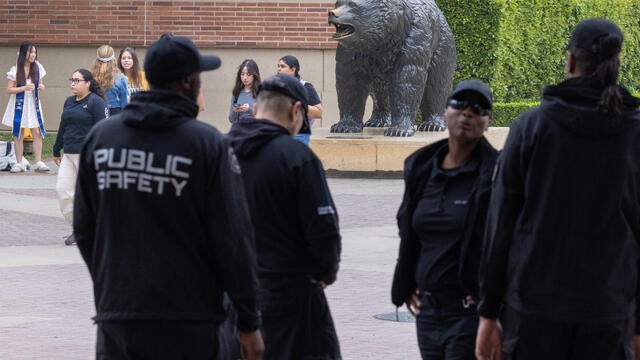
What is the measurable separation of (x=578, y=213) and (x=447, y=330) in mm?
887

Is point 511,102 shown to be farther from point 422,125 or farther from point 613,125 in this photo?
point 613,125

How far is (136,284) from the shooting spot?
4.36 m

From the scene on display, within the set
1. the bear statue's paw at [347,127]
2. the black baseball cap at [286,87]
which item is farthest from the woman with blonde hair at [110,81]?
the black baseball cap at [286,87]

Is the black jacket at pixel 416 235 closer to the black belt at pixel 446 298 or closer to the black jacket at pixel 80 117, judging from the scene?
the black belt at pixel 446 298

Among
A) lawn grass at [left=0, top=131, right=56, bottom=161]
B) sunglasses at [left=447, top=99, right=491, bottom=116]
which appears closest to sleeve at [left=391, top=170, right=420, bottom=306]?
sunglasses at [left=447, top=99, right=491, bottom=116]

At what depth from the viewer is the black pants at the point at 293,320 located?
17.7 feet

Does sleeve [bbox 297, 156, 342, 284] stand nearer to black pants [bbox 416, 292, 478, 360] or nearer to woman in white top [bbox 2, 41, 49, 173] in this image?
black pants [bbox 416, 292, 478, 360]

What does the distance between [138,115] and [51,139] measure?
20343mm

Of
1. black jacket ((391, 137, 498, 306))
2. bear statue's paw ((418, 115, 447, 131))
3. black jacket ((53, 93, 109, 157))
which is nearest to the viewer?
black jacket ((391, 137, 498, 306))

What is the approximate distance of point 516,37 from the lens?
82.4 ft

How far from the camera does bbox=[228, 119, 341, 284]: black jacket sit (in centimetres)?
531

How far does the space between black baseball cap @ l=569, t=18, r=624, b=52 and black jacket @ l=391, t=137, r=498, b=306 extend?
0.79 m

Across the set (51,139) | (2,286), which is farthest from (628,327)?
(51,139)

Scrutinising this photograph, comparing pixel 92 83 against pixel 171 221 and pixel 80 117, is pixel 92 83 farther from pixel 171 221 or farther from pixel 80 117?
pixel 171 221
